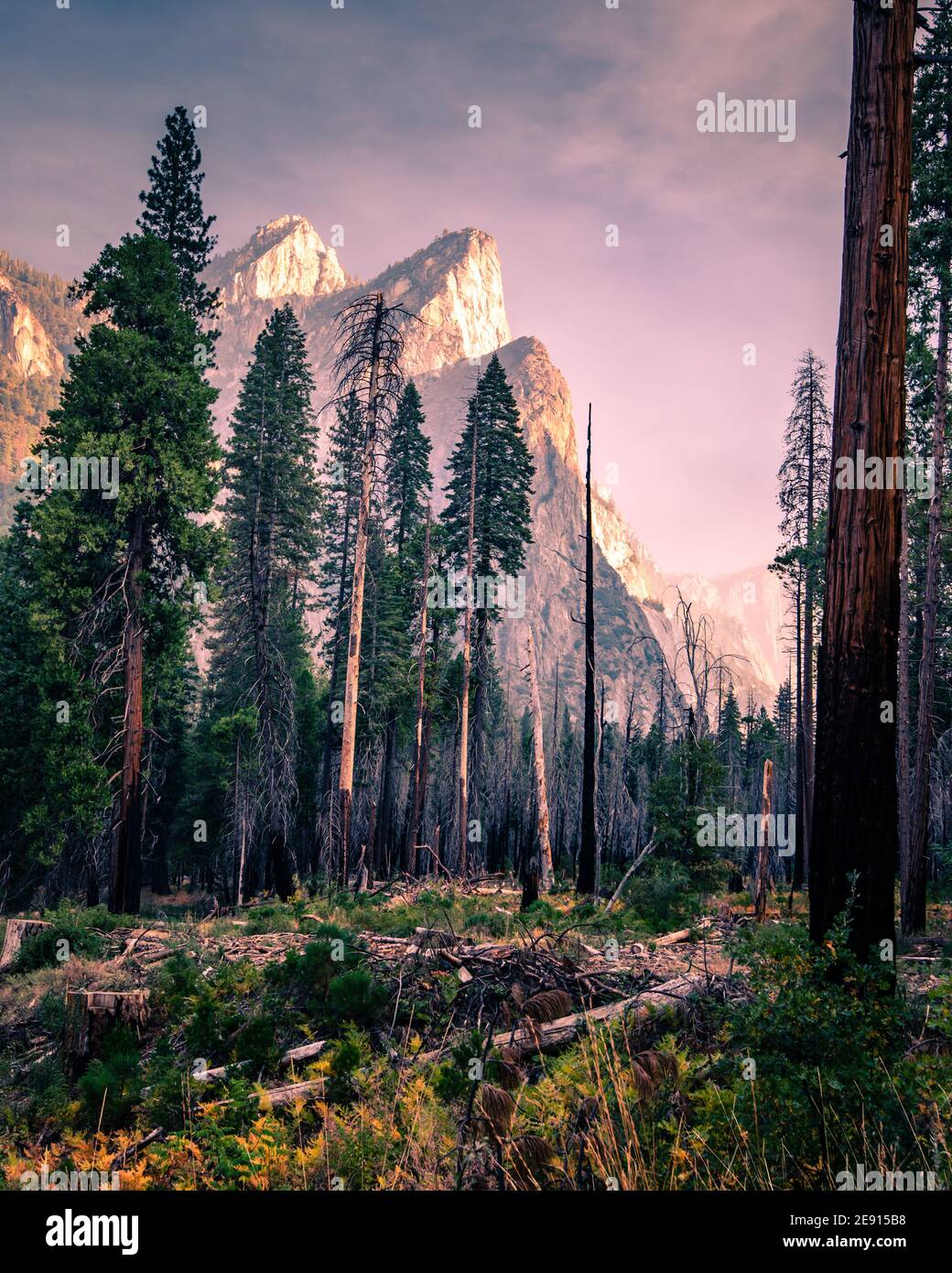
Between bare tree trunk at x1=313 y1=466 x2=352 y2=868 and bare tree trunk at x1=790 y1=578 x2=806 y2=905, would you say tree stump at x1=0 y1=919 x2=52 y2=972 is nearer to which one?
bare tree trunk at x1=313 y1=466 x2=352 y2=868

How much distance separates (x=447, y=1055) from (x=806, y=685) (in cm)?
2634

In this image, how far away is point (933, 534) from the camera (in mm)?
14867

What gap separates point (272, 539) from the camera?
2583cm

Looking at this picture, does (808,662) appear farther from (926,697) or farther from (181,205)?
(181,205)

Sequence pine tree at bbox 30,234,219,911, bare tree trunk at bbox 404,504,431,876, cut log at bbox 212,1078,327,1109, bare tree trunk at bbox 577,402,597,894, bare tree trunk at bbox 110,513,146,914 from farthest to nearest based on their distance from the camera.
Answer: bare tree trunk at bbox 404,504,431,876
bare tree trunk at bbox 577,402,597,894
pine tree at bbox 30,234,219,911
bare tree trunk at bbox 110,513,146,914
cut log at bbox 212,1078,327,1109

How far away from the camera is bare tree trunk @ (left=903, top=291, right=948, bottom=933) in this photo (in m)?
14.4

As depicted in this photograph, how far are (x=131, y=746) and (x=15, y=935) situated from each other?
638 cm

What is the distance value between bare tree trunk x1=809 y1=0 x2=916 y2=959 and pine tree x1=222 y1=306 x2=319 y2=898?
1773cm

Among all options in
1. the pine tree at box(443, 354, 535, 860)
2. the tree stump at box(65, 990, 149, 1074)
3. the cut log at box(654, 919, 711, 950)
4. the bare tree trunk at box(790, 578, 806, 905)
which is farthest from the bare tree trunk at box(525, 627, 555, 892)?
the tree stump at box(65, 990, 149, 1074)

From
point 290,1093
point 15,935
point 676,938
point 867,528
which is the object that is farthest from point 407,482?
point 290,1093

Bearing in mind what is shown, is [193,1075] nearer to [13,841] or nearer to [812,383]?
[13,841]

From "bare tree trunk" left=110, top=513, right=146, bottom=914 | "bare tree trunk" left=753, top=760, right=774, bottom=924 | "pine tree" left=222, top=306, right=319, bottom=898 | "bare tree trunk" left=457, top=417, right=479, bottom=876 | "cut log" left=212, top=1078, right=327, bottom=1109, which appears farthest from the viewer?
"bare tree trunk" left=457, top=417, right=479, bottom=876

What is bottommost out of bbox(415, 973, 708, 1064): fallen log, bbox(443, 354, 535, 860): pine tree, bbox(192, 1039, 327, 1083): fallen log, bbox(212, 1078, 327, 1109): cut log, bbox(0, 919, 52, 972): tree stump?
bbox(0, 919, 52, 972): tree stump
